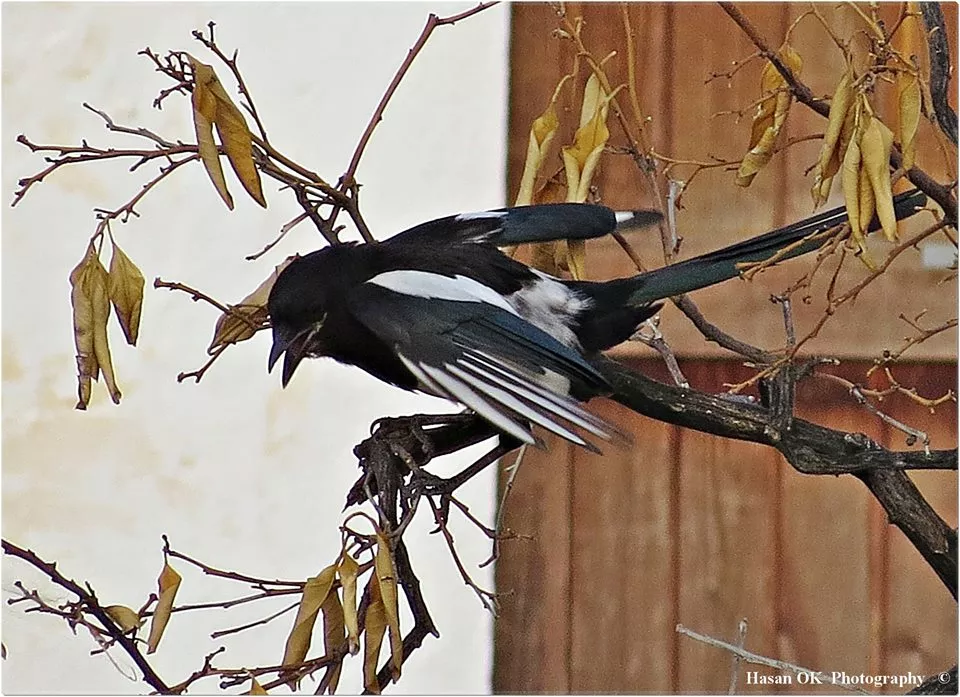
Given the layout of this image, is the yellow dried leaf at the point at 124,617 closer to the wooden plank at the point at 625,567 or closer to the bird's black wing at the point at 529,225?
the bird's black wing at the point at 529,225

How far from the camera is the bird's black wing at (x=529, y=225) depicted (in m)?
0.80

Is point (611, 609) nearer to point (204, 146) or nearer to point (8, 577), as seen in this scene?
point (8, 577)

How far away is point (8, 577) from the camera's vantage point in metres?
1.28

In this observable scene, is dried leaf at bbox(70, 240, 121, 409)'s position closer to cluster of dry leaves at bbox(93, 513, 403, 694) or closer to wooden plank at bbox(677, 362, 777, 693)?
cluster of dry leaves at bbox(93, 513, 403, 694)

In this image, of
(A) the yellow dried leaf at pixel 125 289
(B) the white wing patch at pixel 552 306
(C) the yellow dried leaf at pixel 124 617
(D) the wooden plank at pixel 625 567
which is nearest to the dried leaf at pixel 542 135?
(B) the white wing patch at pixel 552 306

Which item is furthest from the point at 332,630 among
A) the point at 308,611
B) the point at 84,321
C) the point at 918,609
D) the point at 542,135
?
the point at 918,609

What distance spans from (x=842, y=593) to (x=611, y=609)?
248mm

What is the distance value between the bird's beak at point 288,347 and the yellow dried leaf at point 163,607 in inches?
8.4

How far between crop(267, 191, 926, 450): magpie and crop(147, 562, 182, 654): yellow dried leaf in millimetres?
179

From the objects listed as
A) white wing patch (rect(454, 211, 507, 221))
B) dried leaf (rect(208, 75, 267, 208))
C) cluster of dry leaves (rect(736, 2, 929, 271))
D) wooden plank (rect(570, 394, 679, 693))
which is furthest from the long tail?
wooden plank (rect(570, 394, 679, 693))

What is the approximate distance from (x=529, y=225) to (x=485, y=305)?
4.0 inches

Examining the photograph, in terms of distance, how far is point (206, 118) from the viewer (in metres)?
0.55

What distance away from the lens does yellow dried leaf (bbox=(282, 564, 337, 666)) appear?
53 cm

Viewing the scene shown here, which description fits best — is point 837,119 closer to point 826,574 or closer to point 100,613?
point 100,613
